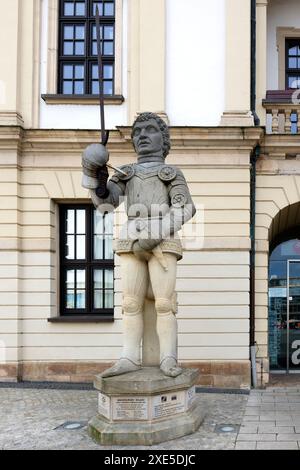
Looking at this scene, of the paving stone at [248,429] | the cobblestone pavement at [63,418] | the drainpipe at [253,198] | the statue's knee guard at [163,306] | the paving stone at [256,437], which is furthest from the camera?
the drainpipe at [253,198]

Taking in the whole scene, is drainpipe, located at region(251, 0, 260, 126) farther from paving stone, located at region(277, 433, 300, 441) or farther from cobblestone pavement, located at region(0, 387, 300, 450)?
paving stone, located at region(277, 433, 300, 441)

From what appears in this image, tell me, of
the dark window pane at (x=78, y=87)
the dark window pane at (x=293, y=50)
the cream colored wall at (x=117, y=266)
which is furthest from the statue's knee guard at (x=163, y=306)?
the dark window pane at (x=293, y=50)

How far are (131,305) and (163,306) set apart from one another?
15.1 inches

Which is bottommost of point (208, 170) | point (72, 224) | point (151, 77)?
point (72, 224)

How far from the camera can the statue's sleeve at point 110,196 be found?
645 cm

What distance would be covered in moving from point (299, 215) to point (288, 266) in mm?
1730

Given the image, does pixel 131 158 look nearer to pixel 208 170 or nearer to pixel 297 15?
pixel 208 170

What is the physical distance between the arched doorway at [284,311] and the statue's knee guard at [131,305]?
7.25 m

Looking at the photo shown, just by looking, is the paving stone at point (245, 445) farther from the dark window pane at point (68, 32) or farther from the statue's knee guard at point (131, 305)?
the dark window pane at point (68, 32)

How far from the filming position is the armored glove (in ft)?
19.9

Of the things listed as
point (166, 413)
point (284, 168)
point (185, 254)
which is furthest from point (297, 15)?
point (166, 413)

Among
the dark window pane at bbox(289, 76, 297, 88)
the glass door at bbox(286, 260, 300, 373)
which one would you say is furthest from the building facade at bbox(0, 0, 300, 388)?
the glass door at bbox(286, 260, 300, 373)
